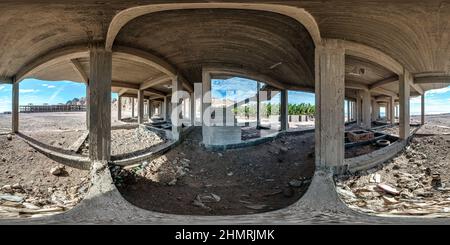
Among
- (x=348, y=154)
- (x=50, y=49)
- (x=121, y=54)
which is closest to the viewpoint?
(x=121, y=54)

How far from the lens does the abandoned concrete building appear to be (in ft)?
20.8

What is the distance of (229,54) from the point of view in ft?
41.2

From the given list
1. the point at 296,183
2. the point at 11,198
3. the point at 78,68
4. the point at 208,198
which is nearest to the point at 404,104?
the point at 296,183

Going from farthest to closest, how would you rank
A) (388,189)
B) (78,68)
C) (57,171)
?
1. (78,68)
2. (57,171)
3. (388,189)

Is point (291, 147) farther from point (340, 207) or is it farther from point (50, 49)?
point (50, 49)

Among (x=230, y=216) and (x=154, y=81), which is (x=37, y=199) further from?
(x=154, y=81)

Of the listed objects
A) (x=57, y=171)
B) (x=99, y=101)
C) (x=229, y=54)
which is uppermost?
(x=229, y=54)

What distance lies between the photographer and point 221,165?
11.2 meters

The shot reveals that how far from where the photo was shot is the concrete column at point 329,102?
826cm

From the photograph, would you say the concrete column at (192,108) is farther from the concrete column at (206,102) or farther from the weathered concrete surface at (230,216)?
the weathered concrete surface at (230,216)

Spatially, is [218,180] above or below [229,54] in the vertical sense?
below

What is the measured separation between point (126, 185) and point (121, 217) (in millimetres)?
3245

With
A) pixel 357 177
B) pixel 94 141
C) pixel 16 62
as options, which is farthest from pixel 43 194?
pixel 357 177

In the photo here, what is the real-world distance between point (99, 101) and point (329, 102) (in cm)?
777
